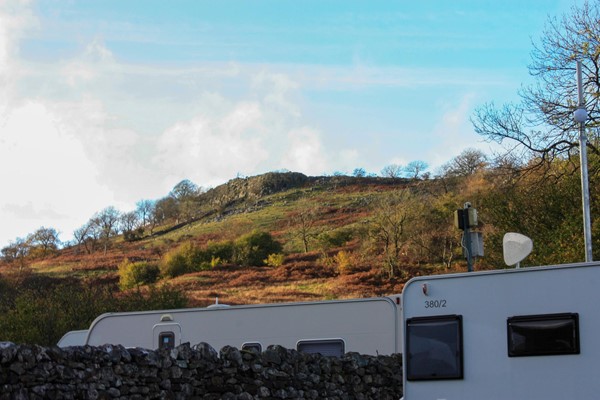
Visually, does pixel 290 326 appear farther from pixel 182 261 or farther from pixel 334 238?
pixel 334 238

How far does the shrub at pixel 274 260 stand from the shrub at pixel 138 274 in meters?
7.84

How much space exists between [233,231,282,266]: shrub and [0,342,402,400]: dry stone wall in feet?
159

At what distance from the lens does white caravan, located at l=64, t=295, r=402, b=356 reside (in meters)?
Result: 12.3

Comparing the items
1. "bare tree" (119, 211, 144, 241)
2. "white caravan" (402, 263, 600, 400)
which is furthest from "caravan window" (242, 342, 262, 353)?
"bare tree" (119, 211, 144, 241)

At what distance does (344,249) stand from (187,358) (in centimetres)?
5050

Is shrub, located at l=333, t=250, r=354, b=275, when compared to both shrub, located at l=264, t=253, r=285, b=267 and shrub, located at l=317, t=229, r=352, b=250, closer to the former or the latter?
shrub, located at l=264, t=253, r=285, b=267

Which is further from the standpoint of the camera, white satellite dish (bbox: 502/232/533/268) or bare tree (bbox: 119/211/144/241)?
bare tree (bbox: 119/211/144/241)

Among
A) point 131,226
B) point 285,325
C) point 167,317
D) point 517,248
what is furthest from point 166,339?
point 131,226

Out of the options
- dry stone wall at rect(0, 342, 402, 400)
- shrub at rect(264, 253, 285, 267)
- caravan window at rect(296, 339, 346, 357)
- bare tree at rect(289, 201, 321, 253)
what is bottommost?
dry stone wall at rect(0, 342, 402, 400)

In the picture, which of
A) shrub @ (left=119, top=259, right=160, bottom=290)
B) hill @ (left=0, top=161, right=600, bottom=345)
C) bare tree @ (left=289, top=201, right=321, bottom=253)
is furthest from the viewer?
bare tree @ (left=289, top=201, right=321, bottom=253)

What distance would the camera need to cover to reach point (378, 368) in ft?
38.2

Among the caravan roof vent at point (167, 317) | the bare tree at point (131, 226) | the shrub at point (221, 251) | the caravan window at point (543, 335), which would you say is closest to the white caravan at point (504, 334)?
the caravan window at point (543, 335)

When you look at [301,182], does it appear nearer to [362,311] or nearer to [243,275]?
[243,275]

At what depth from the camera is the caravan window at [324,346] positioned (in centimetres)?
1259
